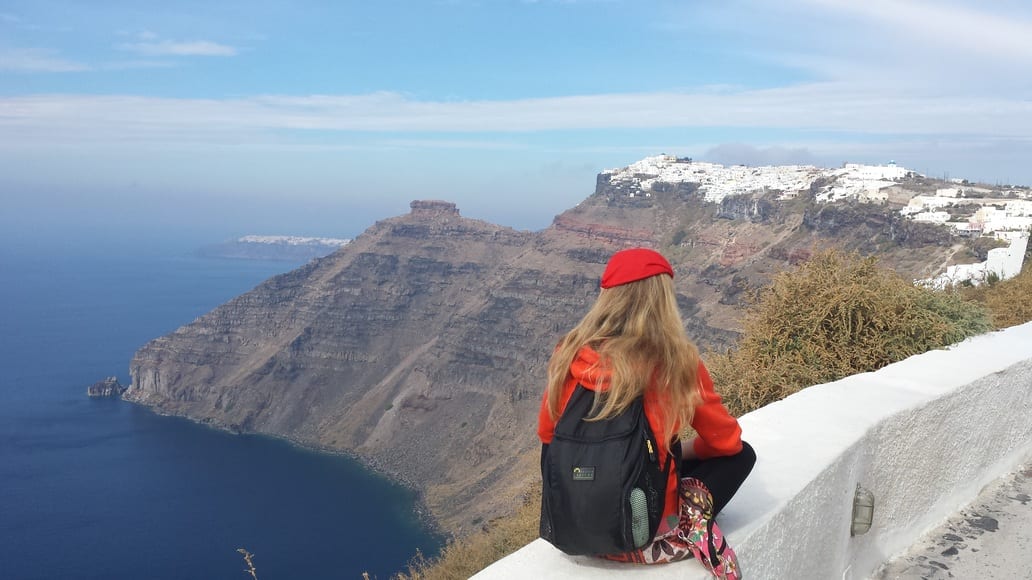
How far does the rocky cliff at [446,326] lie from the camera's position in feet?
256

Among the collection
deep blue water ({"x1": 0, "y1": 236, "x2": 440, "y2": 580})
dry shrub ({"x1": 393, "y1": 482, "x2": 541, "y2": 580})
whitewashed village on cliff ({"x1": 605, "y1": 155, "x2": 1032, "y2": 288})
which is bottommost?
deep blue water ({"x1": 0, "y1": 236, "x2": 440, "y2": 580})

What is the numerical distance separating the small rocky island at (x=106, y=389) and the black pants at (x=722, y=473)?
454ft

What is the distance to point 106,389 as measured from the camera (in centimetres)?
12331

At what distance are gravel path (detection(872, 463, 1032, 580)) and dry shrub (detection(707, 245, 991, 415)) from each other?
1.27m

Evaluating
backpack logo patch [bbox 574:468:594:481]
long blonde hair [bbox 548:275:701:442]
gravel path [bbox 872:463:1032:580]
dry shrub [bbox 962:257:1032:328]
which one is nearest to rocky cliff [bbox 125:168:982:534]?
dry shrub [bbox 962:257:1032:328]

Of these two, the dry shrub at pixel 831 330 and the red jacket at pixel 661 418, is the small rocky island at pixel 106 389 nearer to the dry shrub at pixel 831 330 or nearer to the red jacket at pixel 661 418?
the dry shrub at pixel 831 330

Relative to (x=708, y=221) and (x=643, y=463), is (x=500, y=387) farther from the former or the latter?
(x=643, y=463)

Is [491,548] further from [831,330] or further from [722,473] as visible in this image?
[722,473]

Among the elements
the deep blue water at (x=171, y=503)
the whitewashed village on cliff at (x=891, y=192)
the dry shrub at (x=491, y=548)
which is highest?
the whitewashed village on cliff at (x=891, y=192)

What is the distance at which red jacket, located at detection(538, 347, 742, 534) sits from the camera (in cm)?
228

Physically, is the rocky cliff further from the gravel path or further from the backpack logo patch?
the backpack logo patch

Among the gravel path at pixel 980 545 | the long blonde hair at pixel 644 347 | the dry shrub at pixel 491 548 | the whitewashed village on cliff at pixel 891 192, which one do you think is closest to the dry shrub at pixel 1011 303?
the whitewashed village on cliff at pixel 891 192

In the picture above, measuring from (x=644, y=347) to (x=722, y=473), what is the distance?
61cm

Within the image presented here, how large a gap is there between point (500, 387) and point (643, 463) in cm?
9233
